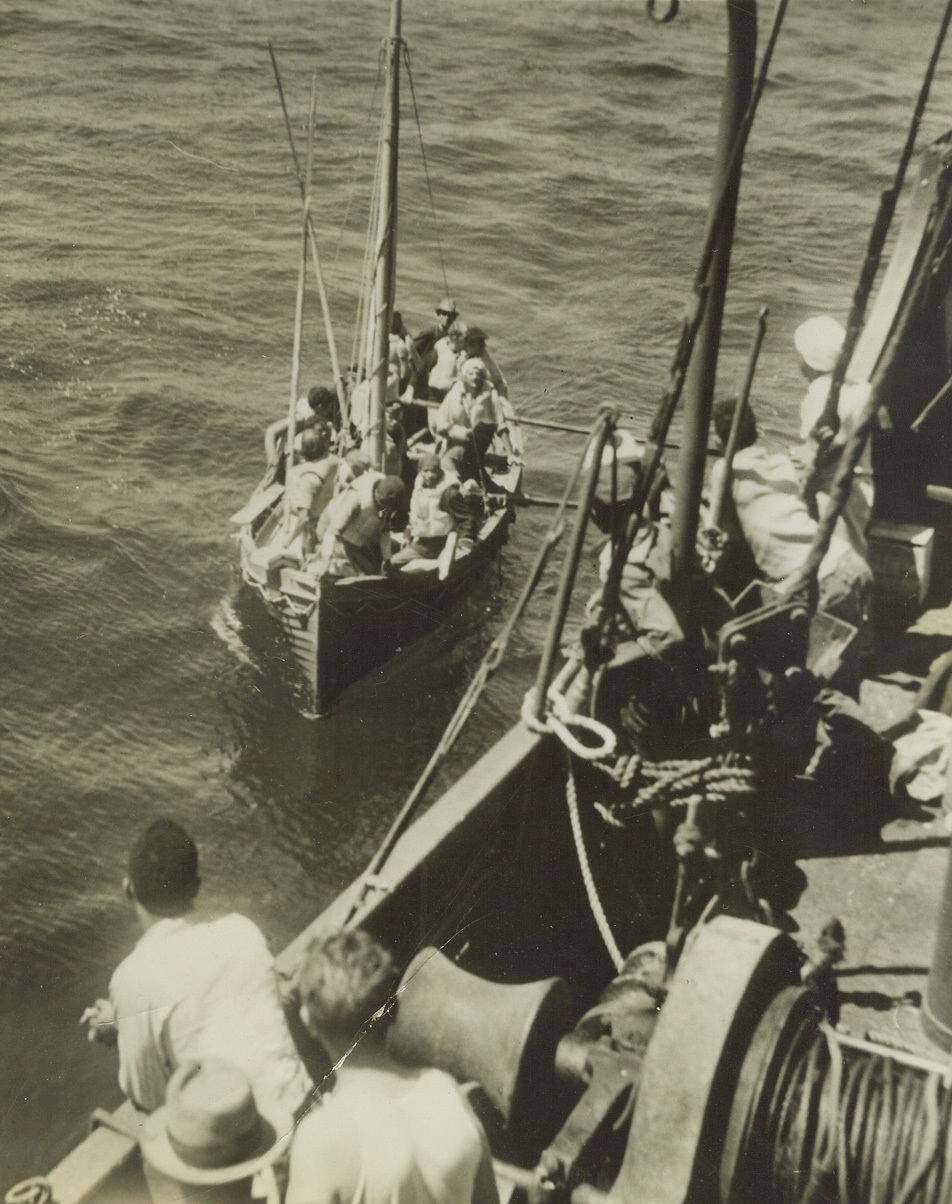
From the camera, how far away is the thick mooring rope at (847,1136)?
125 inches

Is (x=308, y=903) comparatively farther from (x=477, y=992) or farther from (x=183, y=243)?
(x=183, y=243)

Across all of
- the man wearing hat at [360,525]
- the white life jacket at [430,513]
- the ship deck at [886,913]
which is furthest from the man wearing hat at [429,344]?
the ship deck at [886,913]

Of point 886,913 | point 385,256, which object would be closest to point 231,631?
point 385,256

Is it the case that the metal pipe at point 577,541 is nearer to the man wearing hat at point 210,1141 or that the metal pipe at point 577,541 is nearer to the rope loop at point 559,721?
the rope loop at point 559,721

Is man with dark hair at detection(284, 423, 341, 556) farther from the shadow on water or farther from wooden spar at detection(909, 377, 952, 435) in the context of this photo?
wooden spar at detection(909, 377, 952, 435)

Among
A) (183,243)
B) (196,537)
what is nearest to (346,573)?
(196,537)

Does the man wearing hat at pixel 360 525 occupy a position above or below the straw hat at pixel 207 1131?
below

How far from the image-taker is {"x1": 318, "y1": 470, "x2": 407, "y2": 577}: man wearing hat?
11164 mm

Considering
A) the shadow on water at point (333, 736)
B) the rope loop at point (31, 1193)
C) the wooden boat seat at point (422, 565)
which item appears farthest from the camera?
the wooden boat seat at point (422, 565)

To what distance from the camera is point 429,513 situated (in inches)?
520

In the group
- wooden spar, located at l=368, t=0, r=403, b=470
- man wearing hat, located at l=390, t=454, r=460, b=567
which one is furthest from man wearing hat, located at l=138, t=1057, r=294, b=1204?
wooden spar, located at l=368, t=0, r=403, b=470

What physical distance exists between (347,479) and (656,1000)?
28.3 feet

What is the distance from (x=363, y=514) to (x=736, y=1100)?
8.88 metres

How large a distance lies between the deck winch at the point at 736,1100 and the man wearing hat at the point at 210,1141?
973mm
